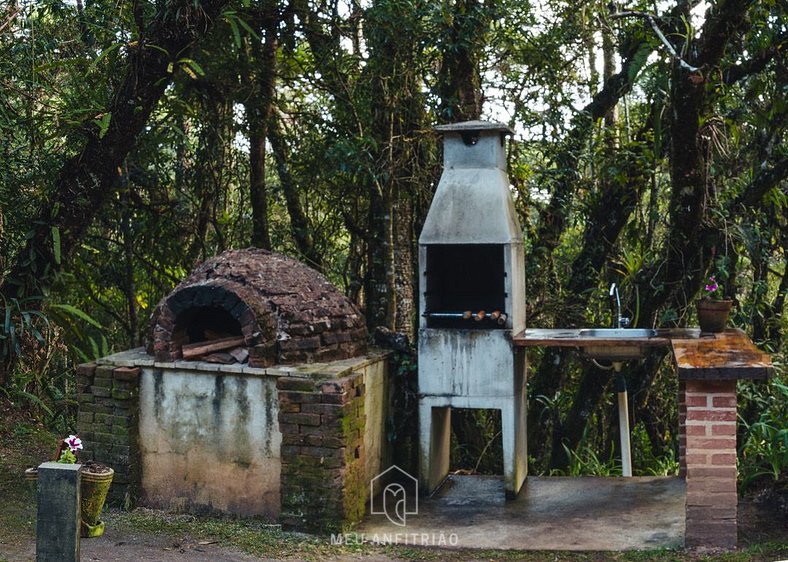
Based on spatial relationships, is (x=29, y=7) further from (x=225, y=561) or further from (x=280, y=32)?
(x=225, y=561)

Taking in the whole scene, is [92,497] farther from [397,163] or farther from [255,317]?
[397,163]

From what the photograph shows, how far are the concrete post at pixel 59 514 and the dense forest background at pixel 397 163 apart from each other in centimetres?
312

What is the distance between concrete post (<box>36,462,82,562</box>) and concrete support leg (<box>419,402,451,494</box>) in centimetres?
304

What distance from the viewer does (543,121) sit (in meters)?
8.30

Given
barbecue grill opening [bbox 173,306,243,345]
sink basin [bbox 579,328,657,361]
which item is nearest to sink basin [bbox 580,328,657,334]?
sink basin [bbox 579,328,657,361]

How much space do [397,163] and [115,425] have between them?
10.7 ft

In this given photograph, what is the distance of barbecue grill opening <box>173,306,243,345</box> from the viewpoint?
259 inches

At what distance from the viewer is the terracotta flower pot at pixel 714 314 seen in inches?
265

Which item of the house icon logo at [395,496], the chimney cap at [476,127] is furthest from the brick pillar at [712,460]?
the chimney cap at [476,127]

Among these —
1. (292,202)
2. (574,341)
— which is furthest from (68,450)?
(292,202)

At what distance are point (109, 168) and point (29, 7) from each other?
4.73 feet

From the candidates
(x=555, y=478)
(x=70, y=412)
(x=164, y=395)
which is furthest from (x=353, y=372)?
(x=70, y=412)

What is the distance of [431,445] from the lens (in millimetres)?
6918

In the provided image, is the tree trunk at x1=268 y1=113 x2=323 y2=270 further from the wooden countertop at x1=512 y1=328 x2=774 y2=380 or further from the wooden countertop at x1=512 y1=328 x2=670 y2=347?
the wooden countertop at x1=512 y1=328 x2=670 y2=347
